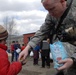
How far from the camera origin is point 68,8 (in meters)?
3.10

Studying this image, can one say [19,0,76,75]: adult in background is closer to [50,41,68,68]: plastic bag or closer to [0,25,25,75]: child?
[50,41,68,68]: plastic bag

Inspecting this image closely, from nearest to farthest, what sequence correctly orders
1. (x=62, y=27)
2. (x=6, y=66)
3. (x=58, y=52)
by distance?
1. (x=58, y=52)
2. (x=62, y=27)
3. (x=6, y=66)

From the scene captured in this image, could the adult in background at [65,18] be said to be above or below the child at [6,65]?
above

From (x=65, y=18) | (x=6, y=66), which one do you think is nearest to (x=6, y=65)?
(x=6, y=66)

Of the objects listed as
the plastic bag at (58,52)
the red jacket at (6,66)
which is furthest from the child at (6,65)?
the plastic bag at (58,52)

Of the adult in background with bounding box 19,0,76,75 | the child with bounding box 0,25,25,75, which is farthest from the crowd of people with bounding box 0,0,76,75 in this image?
the child with bounding box 0,25,25,75

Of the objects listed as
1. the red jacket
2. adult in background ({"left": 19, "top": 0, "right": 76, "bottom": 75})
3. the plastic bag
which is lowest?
the red jacket

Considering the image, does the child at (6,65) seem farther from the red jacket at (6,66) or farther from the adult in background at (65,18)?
the adult in background at (65,18)

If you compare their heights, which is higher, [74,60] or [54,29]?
[54,29]

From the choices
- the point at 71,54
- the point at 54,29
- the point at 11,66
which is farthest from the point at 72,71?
the point at 11,66

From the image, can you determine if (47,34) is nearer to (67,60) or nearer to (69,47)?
(69,47)

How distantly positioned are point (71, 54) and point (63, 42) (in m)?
0.19

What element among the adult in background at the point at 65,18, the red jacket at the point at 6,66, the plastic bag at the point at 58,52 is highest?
the adult in background at the point at 65,18

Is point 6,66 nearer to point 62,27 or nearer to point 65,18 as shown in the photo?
point 62,27
